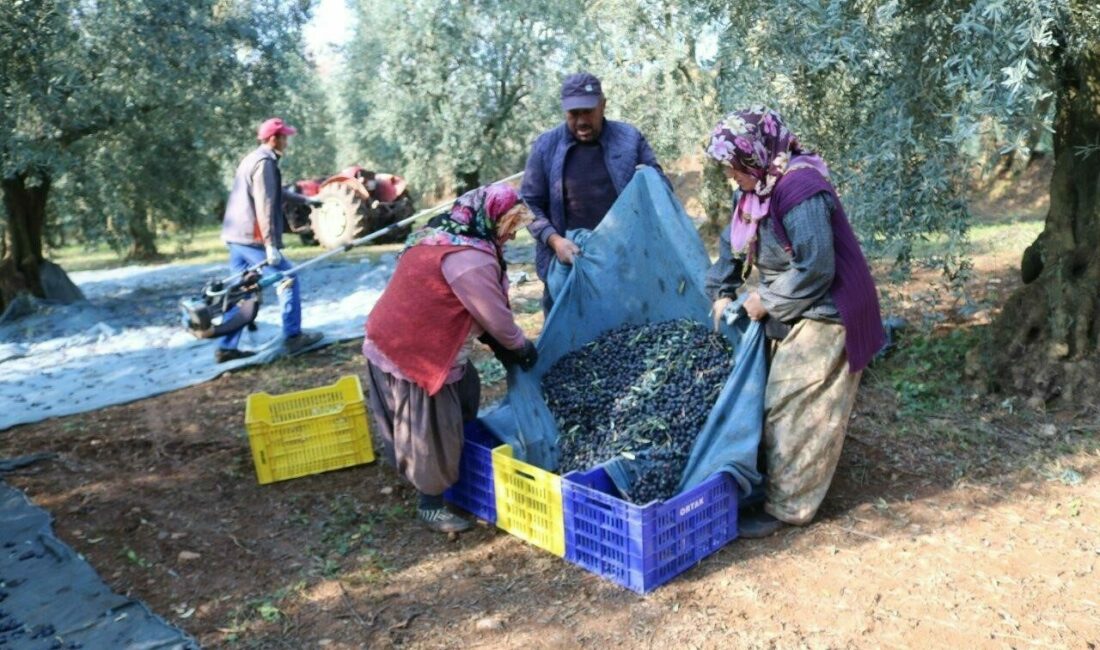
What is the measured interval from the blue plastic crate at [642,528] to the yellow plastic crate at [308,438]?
1.46 metres

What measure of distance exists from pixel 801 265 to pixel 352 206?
11238 millimetres

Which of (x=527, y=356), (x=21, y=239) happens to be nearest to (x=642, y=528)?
(x=527, y=356)

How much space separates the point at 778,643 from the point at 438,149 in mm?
12521

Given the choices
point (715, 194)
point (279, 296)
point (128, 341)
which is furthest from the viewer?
point (715, 194)

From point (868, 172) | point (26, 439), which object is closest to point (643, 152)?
point (868, 172)

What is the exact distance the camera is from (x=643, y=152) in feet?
14.7

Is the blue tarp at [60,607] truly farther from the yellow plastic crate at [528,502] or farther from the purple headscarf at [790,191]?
the purple headscarf at [790,191]

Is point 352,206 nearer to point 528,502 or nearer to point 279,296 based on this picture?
point 279,296

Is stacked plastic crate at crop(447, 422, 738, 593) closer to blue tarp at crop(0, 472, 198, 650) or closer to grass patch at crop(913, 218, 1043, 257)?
blue tarp at crop(0, 472, 198, 650)

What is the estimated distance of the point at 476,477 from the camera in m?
3.79

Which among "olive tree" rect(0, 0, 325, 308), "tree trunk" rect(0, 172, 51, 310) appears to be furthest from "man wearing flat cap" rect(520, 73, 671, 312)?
"tree trunk" rect(0, 172, 51, 310)

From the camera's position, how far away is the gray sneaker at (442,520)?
12.2 feet

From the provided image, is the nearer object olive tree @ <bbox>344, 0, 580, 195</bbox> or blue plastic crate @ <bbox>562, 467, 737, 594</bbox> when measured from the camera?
blue plastic crate @ <bbox>562, 467, 737, 594</bbox>

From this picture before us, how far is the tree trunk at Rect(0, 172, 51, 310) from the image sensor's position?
8.52 m
